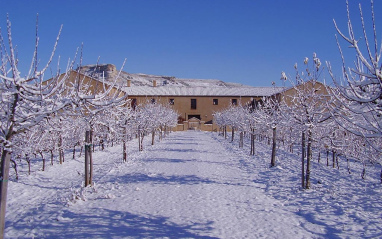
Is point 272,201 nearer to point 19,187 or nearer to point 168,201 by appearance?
point 168,201

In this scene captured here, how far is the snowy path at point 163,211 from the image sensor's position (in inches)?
244

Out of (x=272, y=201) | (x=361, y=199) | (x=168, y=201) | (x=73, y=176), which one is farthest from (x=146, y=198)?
(x=361, y=199)

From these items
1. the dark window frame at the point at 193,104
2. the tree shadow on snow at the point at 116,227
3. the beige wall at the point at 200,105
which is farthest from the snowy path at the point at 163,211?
the dark window frame at the point at 193,104

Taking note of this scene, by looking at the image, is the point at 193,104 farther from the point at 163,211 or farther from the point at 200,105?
the point at 163,211

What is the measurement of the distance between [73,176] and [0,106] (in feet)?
26.3

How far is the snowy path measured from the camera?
619 cm

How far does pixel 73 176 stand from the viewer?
12.5 meters

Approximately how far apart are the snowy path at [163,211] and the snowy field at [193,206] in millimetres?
20

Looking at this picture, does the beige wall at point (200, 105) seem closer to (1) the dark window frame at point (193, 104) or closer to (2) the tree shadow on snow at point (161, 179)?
(1) the dark window frame at point (193, 104)

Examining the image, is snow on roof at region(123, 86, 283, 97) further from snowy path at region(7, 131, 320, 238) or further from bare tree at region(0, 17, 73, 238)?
bare tree at region(0, 17, 73, 238)

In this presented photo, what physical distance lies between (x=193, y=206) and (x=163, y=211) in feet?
2.78

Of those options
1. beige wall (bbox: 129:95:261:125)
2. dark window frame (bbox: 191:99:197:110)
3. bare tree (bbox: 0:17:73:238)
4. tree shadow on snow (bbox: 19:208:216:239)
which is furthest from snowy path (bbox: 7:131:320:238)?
dark window frame (bbox: 191:99:197:110)

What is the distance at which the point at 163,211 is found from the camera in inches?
295

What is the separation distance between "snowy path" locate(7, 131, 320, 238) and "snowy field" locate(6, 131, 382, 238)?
20 millimetres
